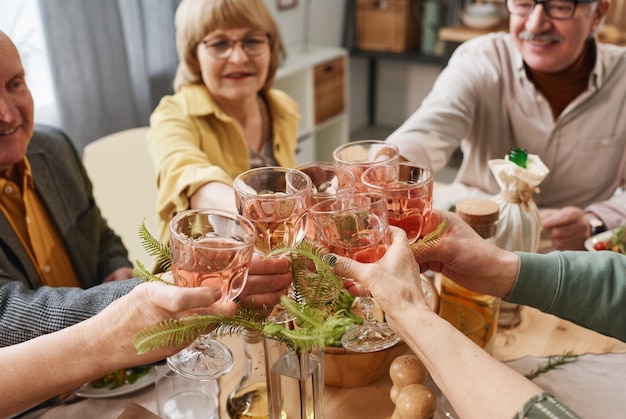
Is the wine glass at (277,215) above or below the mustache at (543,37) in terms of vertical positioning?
below

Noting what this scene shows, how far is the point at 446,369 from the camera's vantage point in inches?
36.2

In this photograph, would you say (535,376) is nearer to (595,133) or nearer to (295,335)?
(295,335)

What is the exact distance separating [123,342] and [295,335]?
0.96 feet

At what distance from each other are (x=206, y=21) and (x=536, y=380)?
1359 millimetres

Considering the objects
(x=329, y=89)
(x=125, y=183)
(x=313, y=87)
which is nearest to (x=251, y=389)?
(x=125, y=183)

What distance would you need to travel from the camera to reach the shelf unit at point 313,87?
3.88 m

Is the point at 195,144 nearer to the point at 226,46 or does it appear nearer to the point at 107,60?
the point at 226,46

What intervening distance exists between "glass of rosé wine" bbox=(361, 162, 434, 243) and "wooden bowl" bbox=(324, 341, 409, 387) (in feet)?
0.69

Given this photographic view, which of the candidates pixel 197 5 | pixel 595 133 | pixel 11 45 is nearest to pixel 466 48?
pixel 595 133

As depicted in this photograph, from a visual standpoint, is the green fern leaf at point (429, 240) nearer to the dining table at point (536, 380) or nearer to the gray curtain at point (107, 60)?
the dining table at point (536, 380)

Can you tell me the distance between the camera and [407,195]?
1073 mm

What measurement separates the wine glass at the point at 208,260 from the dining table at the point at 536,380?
0.14 m

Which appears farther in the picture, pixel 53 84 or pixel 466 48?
pixel 53 84

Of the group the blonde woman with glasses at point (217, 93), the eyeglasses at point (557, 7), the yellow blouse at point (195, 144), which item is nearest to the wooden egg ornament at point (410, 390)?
the yellow blouse at point (195, 144)
